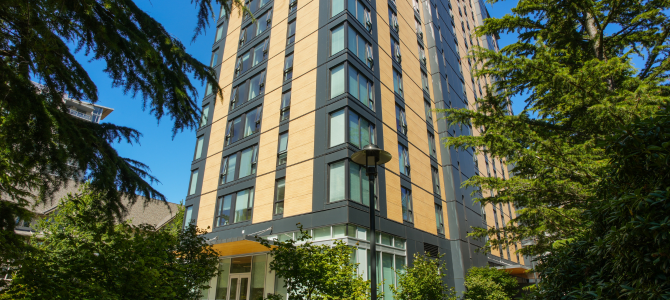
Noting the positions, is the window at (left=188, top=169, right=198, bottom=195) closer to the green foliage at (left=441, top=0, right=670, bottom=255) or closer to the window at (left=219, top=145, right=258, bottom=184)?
the window at (left=219, top=145, right=258, bottom=184)

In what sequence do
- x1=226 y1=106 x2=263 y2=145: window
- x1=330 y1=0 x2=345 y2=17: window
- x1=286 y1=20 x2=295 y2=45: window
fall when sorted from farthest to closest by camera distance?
x1=286 y1=20 x2=295 y2=45: window → x1=226 y1=106 x2=263 y2=145: window → x1=330 y1=0 x2=345 y2=17: window

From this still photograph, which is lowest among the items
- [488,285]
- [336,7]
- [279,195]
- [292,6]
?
[488,285]

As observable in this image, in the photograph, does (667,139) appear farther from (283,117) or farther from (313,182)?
(283,117)

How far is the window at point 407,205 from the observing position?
20.4 m

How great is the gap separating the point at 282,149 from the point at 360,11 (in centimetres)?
1014

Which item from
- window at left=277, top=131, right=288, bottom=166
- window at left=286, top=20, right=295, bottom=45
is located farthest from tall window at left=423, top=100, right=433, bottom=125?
window at left=277, top=131, right=288, bottom=166

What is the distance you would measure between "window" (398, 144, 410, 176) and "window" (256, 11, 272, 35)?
13.1 meters

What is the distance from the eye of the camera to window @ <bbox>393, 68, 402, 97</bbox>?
23758 millimetres

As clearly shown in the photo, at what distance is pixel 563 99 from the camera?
37.7 feet

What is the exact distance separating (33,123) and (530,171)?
14.3 m

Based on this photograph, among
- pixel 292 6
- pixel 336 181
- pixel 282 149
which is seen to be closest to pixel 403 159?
pixel 336 181

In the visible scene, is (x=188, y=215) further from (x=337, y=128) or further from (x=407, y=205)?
(x=407, y=205)

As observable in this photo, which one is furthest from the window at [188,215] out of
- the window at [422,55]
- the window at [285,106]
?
the window at [422,55]

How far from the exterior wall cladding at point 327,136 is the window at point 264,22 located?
0.09m
